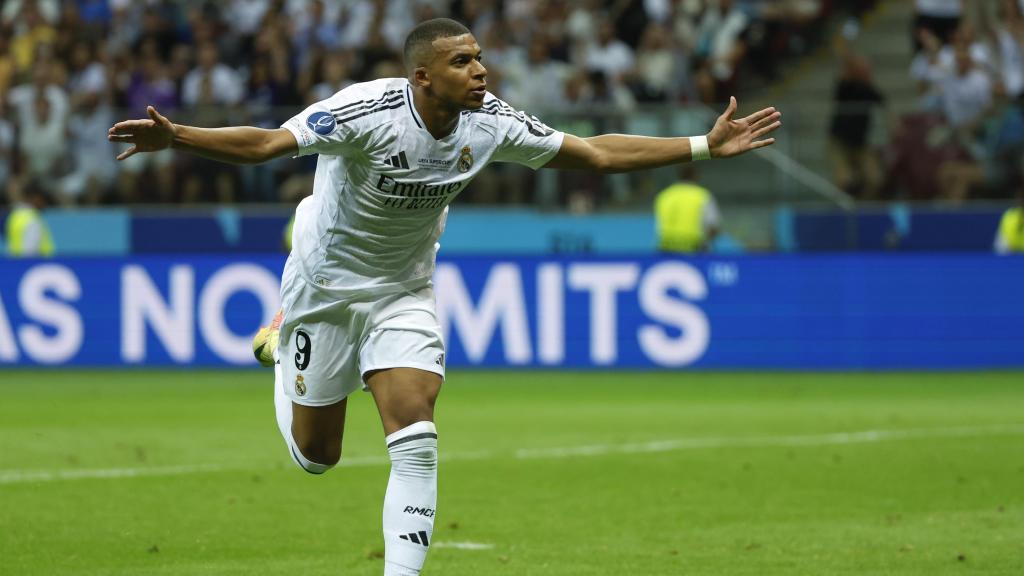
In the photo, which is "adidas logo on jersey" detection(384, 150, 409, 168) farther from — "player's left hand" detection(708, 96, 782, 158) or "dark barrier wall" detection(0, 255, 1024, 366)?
"dark barrier wall" detection(0, 255, 1024, 366)

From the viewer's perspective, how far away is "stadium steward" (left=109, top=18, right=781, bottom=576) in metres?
6.23

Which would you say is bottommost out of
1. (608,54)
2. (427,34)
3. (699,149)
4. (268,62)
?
(699,149)

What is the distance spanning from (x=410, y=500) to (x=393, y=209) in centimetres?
123

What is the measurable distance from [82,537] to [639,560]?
286cm

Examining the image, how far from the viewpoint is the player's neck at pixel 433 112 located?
6.54 m

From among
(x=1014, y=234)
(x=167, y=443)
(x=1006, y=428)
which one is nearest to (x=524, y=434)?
(x=167, y=443)

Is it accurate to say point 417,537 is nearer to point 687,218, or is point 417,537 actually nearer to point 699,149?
point 699,149

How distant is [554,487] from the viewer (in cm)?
1016

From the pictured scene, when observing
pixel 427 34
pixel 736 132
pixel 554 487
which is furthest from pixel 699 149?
pixel 554 487

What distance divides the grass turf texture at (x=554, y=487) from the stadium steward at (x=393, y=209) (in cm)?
114

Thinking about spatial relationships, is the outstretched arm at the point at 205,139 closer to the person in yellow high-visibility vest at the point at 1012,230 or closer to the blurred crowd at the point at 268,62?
the blurred crowd at the point at 268,62

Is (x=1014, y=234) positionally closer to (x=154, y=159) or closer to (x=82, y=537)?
(x=154, y=159)

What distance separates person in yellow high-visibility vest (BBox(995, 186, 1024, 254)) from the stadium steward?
12716mm

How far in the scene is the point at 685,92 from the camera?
69.2ft
